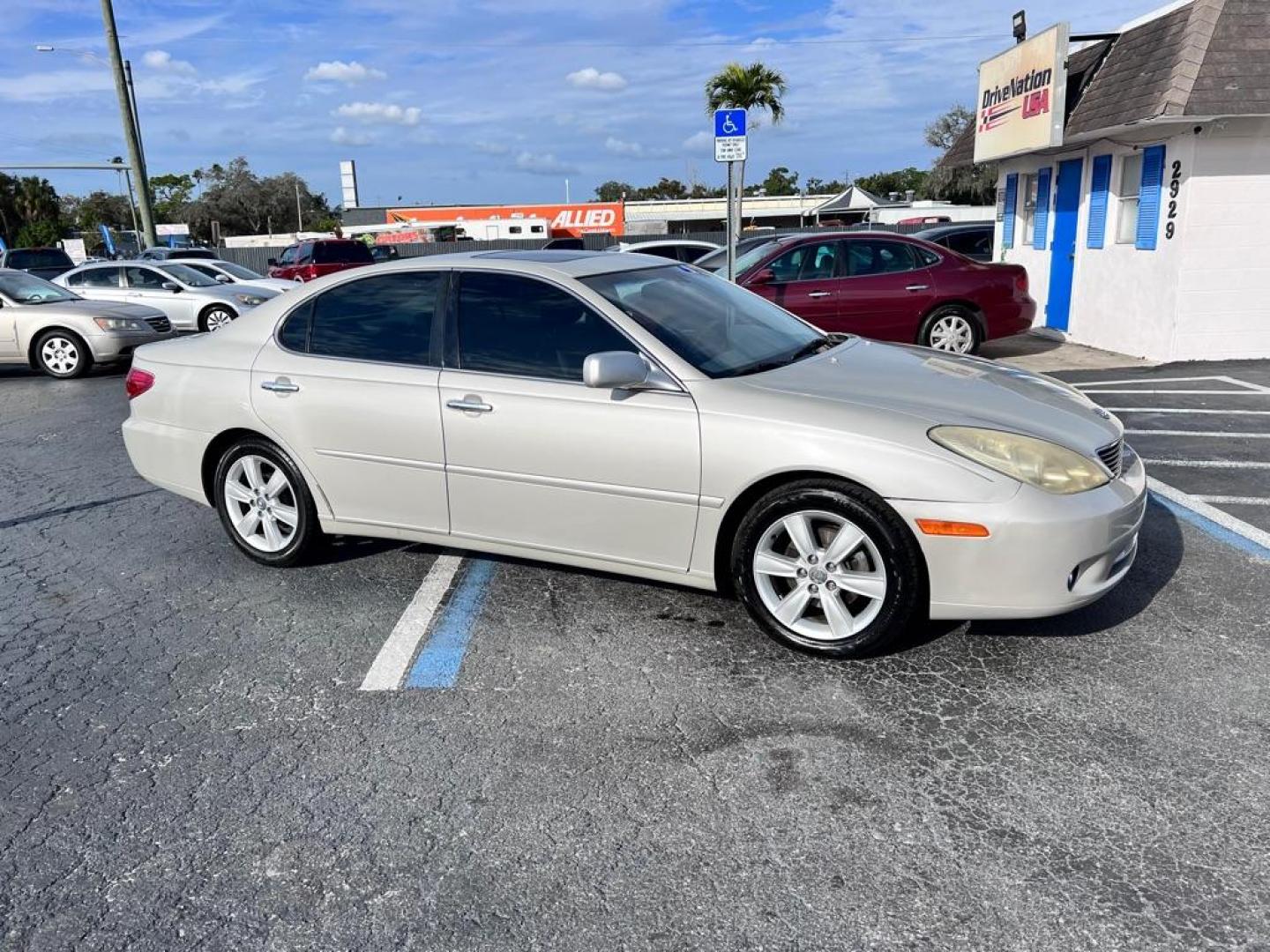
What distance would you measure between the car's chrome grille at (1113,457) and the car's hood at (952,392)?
0.10ft

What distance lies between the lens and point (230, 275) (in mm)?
18141

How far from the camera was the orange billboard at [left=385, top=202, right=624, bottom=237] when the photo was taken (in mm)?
56875

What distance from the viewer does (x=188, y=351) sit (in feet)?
16.9

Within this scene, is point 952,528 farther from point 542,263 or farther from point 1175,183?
point 1175,183

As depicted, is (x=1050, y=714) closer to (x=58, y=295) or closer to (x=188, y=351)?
(x=188, y=351)

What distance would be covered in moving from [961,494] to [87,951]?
2943 millimetres

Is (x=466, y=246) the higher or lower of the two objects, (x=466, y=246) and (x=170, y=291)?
the higher

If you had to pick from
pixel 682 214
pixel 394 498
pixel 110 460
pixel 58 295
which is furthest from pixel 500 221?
pixel 394 498

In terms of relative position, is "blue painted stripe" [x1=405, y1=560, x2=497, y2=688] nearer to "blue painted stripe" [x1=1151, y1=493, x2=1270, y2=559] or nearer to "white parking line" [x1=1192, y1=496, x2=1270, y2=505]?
"blue painted stripe" [x1=1151, y1=493, x2=1270, y2=559]

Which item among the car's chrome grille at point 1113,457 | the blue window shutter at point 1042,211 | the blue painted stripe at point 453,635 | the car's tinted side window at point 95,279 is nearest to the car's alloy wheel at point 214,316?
the car's tinted side window at point 95,279

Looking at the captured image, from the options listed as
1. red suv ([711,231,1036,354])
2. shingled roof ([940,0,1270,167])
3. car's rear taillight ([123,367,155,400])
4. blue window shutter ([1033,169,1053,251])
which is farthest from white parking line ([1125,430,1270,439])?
blue window shutter ([1033,169,1053,251])

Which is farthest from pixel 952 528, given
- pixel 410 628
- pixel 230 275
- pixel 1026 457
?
pixel 230 275

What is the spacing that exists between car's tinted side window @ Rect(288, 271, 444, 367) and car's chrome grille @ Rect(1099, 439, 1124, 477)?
2.86m

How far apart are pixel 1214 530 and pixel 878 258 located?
624 centimetres
